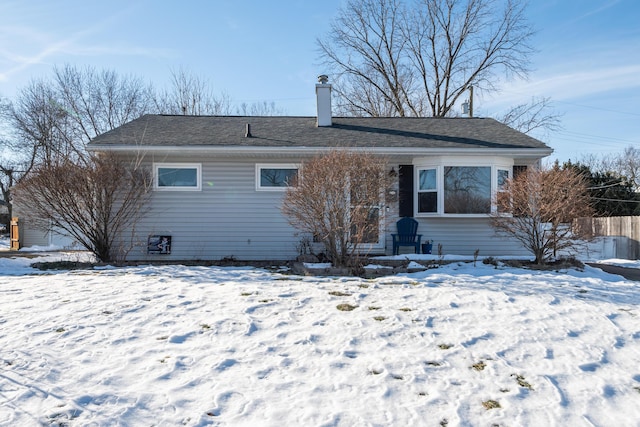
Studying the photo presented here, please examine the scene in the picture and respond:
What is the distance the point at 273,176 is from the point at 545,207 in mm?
5523

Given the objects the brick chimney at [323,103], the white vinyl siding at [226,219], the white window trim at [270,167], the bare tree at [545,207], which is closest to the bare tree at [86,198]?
Answer: the white vinyl siding at [226,219]

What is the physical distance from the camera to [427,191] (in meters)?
9.39

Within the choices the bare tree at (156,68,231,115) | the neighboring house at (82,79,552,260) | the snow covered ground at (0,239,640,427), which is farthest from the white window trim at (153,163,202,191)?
the bare tree at (156,68,231,115)

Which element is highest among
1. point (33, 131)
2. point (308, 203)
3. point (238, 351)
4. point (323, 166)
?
point (33, 131)

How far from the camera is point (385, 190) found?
7.29 metres

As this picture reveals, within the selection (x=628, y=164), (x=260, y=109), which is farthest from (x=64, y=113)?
(x=628, y=164)

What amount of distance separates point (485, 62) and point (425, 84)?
136 inches

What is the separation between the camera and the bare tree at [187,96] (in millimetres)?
25266

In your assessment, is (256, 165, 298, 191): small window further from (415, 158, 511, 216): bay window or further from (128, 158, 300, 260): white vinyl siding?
(415, 158, 511, 216): bay window

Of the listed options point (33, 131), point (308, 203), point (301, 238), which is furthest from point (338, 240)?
point (33, 131)

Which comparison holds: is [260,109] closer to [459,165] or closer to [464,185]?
[459,165]

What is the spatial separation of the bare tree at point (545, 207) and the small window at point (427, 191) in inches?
57.6

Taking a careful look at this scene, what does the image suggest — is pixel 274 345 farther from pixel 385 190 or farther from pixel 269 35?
pixel 269 35

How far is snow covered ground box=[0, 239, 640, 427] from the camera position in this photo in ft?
8.64
